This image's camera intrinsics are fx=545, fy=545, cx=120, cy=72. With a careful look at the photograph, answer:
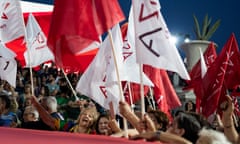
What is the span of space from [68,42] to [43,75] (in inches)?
287

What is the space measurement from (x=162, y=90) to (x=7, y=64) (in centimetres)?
197

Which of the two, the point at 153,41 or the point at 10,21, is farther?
the point at 10,21

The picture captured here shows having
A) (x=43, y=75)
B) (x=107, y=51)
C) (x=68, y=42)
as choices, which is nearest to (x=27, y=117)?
(x=107, y=51)

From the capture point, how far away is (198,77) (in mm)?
8633

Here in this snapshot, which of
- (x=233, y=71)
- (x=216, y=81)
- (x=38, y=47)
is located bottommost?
(x=216, y=81)

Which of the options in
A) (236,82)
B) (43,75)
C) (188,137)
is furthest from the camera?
(43,75)

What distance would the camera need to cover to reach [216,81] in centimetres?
729

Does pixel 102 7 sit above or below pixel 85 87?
above

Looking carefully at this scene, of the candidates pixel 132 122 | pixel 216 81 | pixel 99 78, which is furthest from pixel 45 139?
pixel 216 81

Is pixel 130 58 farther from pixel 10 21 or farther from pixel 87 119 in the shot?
pixel 10 21

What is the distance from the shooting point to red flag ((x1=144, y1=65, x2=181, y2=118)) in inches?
261

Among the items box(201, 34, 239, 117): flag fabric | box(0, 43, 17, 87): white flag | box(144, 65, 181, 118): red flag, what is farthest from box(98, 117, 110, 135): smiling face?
box(201, 34, 239, 117): flag fabric

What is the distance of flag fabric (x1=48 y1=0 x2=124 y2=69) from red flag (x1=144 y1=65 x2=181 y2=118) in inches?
68.5

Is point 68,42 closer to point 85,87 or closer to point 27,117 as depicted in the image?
point 85,87
